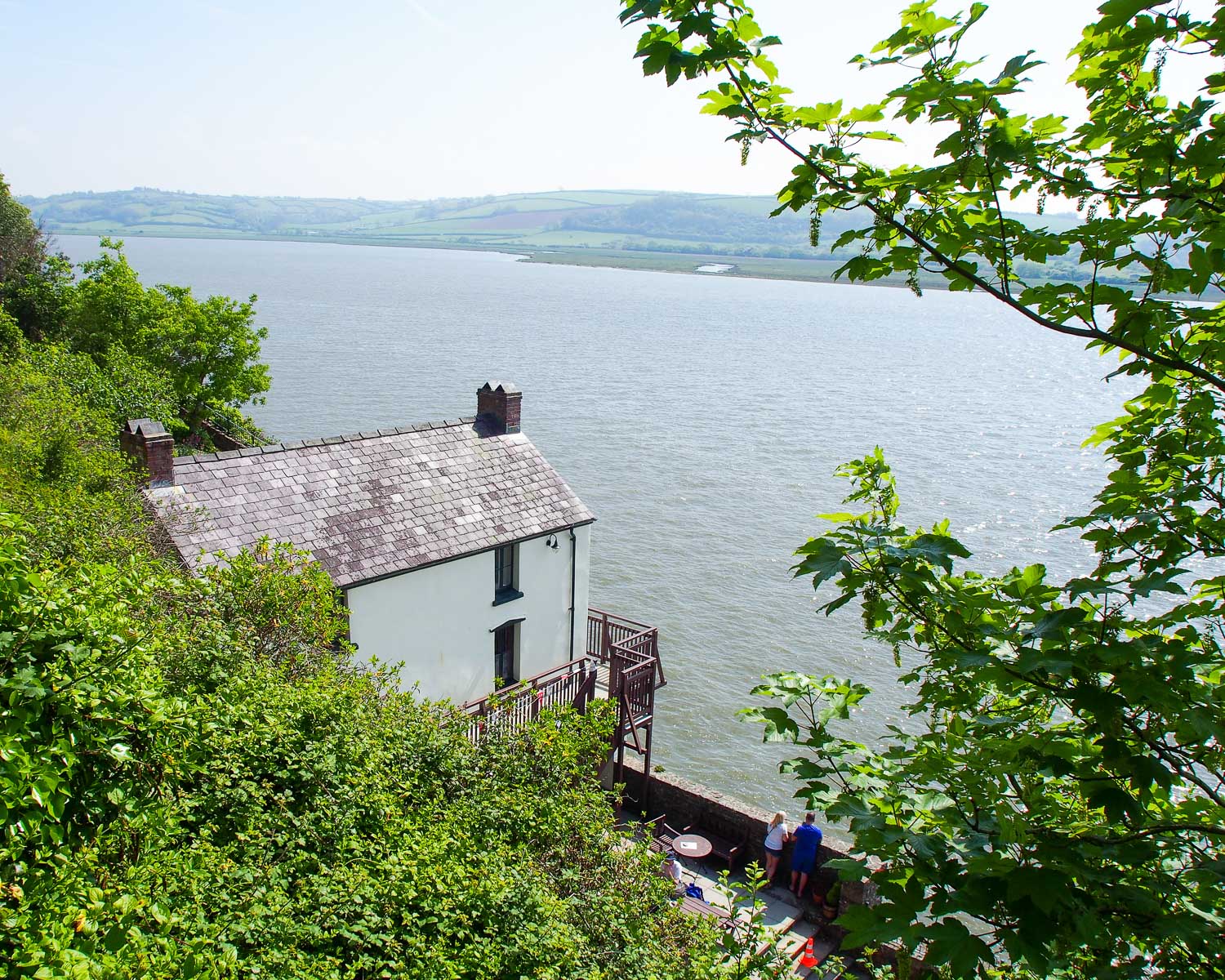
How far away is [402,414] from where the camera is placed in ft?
183

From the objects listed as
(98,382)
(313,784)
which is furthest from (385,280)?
(313,784)

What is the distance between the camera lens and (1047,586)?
16.1 feet

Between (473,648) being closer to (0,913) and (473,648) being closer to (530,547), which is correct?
(530,547)

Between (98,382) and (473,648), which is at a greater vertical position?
(98,382)

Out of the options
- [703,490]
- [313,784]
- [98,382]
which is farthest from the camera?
[703,490]

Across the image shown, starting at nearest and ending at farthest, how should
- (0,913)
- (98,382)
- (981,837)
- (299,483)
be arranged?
1. (981,837)
2. (0,913)
3. (299,483)
4. (98,382)

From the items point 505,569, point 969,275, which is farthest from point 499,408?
point 969,275

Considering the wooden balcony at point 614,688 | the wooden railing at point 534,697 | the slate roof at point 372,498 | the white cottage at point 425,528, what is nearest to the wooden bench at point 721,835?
the wooden balcony at point 614,688

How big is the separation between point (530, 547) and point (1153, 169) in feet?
58.5

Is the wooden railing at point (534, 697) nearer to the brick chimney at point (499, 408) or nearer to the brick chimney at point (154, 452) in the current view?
the brick chimney at point (499, 408)

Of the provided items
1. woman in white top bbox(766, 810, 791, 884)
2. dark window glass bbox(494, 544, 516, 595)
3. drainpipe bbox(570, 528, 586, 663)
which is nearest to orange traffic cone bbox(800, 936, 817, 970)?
woman in white top bbox(766, 810, 791, 884)

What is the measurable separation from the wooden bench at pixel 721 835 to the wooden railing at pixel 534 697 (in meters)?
3.63

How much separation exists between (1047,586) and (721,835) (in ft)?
53.5

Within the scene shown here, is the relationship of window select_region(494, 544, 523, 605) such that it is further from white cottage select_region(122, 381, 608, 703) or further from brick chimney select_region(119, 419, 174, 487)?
brick chimney select_region(119, 419, 174, 487)
